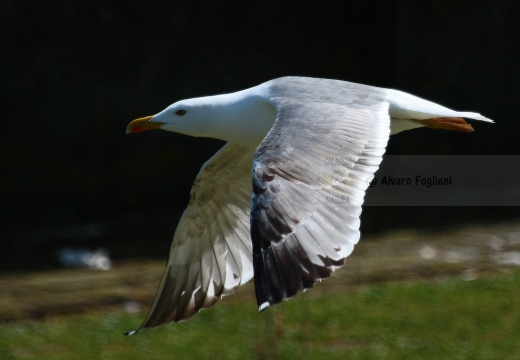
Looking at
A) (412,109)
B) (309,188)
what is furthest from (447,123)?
(309,188)

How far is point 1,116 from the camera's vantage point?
762 centimetres

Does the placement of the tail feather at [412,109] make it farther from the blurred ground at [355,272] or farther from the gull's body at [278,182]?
the blurred ground at [355,272]

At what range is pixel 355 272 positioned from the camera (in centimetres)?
652

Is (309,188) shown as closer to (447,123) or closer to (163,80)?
(447,123)

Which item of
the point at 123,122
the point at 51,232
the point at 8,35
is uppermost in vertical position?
the point at 8,35

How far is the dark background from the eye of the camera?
763cm

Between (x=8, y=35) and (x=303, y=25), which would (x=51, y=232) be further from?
(x=303, y=25)

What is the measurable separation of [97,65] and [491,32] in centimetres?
278

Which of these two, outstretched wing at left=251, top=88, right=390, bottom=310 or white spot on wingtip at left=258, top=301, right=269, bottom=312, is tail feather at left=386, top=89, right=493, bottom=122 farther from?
white spot on wingtip at left=258, top=301, right=269, bottom=312

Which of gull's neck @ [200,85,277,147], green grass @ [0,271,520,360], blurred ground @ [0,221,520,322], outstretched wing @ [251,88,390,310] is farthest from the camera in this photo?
blurred ground @ [0,221,520,322]

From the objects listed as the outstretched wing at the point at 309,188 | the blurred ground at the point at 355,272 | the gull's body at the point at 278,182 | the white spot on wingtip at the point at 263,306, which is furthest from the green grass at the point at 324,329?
the white spot on wingtip at the point at 263,306

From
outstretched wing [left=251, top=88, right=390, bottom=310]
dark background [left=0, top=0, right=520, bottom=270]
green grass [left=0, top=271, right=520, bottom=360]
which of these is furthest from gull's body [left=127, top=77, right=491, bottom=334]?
dark background [left=0, top=0, right=520, bottom=270]

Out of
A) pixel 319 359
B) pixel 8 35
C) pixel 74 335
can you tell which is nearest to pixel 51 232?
pixel 8 35

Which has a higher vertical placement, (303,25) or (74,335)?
(303,25)
